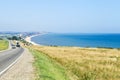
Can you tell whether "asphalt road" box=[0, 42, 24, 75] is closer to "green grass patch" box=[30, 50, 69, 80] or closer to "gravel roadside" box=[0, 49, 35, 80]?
"gravel roadside" box=[0, 49, 35, 80]

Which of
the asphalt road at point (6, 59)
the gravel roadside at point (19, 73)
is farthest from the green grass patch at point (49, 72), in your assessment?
the asphalt road at point (6, 59)

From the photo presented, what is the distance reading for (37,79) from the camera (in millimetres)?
15289

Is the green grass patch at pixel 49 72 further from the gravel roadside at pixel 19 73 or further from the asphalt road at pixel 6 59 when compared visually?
the asphalt road at pixel 6 59

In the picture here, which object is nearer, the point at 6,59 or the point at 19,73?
the point at 19,73

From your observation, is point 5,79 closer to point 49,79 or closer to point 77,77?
point 49,79

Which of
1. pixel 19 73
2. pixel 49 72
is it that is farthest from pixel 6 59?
pixel 19 73

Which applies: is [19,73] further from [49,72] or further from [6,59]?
[6,59]

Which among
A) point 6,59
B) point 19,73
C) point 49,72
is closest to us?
point 19,73

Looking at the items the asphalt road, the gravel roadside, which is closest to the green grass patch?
the gravel roadside

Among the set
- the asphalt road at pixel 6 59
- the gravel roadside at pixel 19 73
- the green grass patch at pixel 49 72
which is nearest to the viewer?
the gravel roadside at pixel 19 73

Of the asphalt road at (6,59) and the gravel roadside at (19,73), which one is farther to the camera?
the asphalt road at (6,59)

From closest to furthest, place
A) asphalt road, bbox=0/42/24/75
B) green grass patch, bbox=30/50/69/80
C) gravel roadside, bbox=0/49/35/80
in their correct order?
1. gravel roadside, bbox=0/49/35/80
2. green grass patch, bbox=30/50/69/80
3. asphalt road, bbox=0/42/24/75

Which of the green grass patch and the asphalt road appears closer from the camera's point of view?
the green grass patch

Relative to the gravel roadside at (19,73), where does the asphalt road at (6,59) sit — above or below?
below
